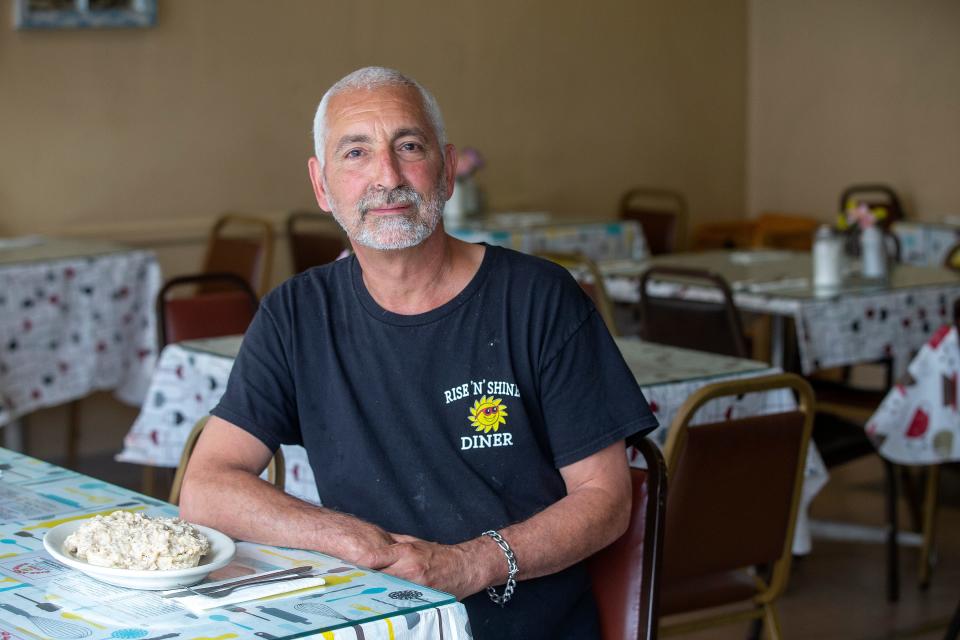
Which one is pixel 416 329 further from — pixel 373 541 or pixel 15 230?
pixel 15 230

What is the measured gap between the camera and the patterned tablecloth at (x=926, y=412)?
3311 mm

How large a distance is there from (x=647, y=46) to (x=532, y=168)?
0.96 meters

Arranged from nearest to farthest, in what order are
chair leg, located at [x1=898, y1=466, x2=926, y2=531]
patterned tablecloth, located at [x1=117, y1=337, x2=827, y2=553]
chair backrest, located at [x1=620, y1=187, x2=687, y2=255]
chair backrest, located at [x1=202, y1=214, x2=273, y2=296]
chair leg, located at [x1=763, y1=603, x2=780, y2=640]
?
chair leg, located at [x1=763, y1=603, x2=780, y2=640]
patterned tablecloth, located at [x1=117, y1=337, x2=827, y2=553]
chair leg, located at [x1=898, y1=466, x2=926, y2=531]
chair backrest, located at [x1=202, y1=214, x2=273, y2=296]
chair backrest, located at [x1=620, y1=187, x2=687, y2=255]

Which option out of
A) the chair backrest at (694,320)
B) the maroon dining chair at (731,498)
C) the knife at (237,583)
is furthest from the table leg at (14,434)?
the knife at (237,583)

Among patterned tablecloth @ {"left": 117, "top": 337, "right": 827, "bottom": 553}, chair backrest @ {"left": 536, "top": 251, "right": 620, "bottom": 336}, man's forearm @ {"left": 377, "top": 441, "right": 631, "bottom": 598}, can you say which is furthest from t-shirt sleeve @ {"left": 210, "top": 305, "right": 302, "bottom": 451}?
chair backrest @ {"left": 536, "top": 251, "right": 620, "bottom": 336}

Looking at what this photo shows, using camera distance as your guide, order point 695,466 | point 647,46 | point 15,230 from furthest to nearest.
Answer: point 647,46 < point 15,230 < point 695,466

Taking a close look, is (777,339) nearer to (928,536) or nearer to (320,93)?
(928,536)

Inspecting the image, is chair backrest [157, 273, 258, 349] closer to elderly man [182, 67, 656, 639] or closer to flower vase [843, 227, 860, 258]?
elderly man [182, 67, 656, 639]

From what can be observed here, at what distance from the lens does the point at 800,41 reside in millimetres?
7410

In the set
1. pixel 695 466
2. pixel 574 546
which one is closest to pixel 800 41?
pixel 695 466

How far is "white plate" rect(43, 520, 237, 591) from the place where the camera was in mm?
1374

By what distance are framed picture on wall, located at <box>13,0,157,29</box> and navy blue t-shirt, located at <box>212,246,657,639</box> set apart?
367 cm

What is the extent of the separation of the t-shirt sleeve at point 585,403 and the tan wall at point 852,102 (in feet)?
17.1

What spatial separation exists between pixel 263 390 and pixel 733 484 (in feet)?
2.68
